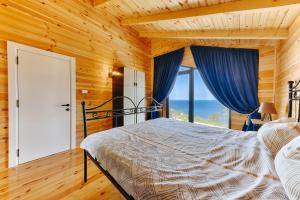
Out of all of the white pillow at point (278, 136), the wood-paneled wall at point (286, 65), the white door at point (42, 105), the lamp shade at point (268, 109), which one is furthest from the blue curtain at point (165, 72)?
the white pillow at point (278, 136)

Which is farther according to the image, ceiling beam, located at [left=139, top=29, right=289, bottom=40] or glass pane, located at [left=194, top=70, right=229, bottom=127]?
glass pane, located at [left=194, top=70, right=229, bottom=127]

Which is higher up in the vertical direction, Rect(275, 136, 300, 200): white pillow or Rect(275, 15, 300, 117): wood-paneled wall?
Rect(275, 15, 300, 117): wood-paneled wall

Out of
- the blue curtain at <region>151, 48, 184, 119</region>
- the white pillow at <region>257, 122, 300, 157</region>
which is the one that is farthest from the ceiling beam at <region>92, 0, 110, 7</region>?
the white pillow at <region>257, 122, 300, 157</region>

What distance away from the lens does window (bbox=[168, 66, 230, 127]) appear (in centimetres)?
427

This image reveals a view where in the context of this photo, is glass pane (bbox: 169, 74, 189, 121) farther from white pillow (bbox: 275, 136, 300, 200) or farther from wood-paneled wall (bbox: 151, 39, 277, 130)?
white pillow (bbox: 275, 136, 300, 200)

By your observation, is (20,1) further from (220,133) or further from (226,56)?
(226,56)

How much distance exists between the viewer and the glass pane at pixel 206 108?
4.19 m

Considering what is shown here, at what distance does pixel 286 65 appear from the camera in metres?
2.71

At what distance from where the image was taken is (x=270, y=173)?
2.98 feet

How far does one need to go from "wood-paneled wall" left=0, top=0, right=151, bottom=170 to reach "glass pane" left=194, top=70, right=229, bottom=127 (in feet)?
6.28

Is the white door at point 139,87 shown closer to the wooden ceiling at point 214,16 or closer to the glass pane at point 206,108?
the wooden ceiling at point 214,16

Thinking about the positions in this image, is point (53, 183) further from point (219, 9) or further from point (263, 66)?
point (263, 66)

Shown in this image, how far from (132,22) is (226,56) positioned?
2385 millimetres

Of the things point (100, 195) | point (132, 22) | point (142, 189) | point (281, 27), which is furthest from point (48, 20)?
point (281, 27)
